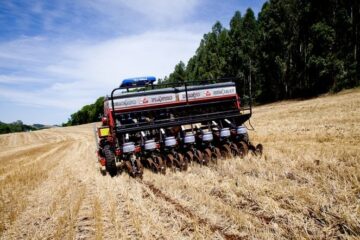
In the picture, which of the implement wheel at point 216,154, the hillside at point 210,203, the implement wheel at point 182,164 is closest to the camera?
the hillside at point 210,203

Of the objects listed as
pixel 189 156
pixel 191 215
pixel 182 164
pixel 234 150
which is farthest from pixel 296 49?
pixel 191 215

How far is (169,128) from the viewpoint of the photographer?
9328mm

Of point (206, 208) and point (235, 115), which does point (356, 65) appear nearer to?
point (235, 115)

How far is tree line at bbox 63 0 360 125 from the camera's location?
3250 cm

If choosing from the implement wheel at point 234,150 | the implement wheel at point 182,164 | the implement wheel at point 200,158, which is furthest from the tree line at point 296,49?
the implement wheel at point 182,164

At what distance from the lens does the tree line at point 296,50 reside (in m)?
Result: 32.5

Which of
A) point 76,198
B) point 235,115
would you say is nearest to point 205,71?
point 235,115

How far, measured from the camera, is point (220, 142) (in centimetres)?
950

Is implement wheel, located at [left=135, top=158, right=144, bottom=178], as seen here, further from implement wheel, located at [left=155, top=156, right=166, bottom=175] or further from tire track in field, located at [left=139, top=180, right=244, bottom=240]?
tire track in field, located at [left=139, top=180, right=244, bottom=240]

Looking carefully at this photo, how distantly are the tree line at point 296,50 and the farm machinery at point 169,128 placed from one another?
25282 millimetres

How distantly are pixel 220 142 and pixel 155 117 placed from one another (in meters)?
2.16

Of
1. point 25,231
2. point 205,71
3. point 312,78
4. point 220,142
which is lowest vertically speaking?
point 25,231

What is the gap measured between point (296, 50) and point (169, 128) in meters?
33.8

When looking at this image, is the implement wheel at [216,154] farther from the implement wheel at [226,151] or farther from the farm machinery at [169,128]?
the implement wheel at [226,151]
